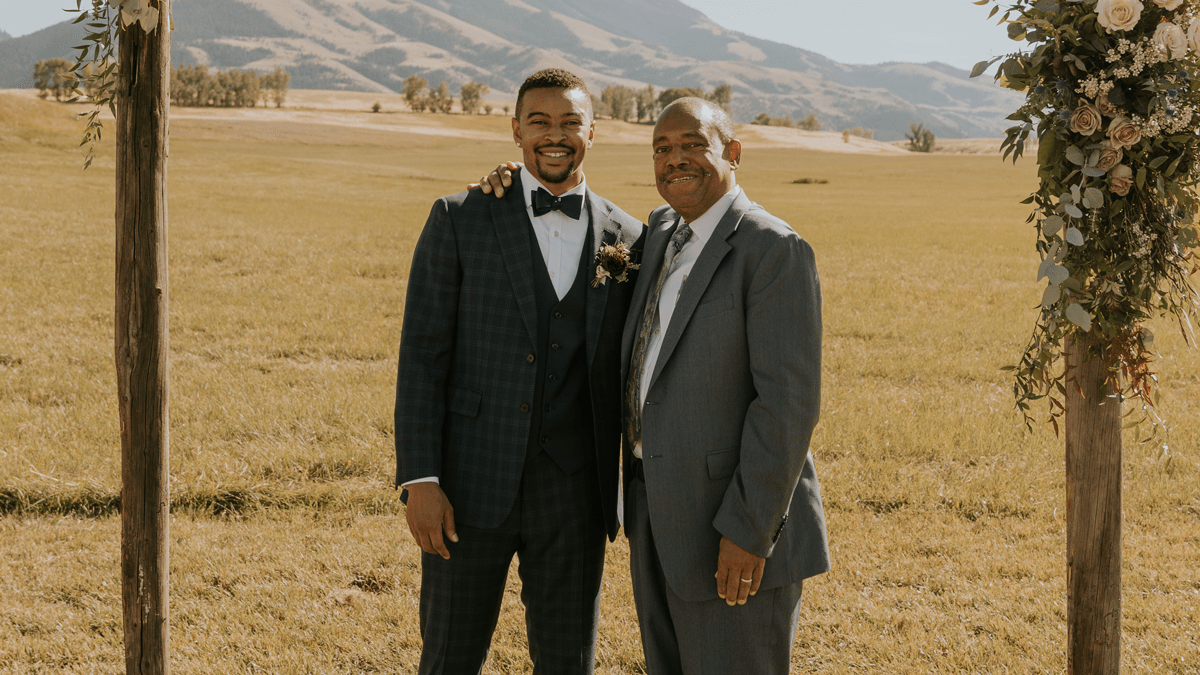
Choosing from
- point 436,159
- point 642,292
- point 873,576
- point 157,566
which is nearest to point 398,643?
point 157,566

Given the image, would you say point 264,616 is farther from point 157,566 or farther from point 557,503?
point 557,503

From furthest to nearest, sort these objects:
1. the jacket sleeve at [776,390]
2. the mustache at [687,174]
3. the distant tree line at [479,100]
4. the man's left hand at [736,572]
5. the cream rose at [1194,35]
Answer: the distant tree line at [479,100] → the mustache at [687,174] → the man's left hand at [736,572] → the jacket sleeve at [776,390] → the cream rose at [1194,35]

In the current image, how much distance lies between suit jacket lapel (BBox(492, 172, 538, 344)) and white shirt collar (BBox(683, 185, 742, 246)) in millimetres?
748

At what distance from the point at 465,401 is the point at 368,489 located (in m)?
3.70

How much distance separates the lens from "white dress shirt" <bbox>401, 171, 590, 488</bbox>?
3590mm

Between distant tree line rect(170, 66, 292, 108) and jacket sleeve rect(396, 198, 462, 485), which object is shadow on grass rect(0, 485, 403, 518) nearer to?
jacket sleeve rect(396, 198, 462, 485)

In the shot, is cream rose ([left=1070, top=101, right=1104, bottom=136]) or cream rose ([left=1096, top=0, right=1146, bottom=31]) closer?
cream rose ([left=1096, top=0, right=1146, bottom=31])

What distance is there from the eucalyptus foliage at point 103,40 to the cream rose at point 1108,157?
339 cm

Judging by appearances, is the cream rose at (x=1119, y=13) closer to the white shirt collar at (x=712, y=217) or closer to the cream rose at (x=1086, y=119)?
the cream rose at (x=1086, y=119)

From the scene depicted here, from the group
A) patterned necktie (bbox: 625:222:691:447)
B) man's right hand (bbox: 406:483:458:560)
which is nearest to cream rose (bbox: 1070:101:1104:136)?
patterned necktie (bbox: 625:222:691:447)

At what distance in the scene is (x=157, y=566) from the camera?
338 cm

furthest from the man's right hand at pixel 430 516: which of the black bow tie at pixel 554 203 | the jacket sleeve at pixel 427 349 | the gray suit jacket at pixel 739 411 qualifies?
the black bow tie at pixel 554 203

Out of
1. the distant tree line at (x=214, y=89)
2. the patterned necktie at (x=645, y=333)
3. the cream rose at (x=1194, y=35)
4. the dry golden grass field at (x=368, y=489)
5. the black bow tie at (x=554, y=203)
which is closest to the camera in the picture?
the cream rose at (x=1194, y=35)

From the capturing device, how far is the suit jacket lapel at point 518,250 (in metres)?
3.45
